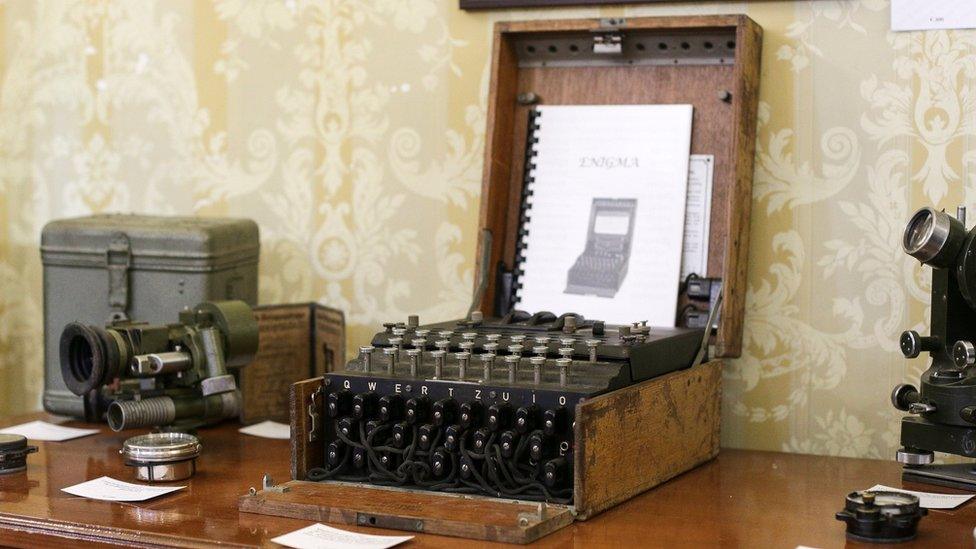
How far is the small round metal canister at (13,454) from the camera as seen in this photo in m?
2.13

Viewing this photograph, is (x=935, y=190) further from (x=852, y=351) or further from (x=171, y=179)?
(x=171, y=179)

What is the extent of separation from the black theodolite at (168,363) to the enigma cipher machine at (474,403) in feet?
1.47

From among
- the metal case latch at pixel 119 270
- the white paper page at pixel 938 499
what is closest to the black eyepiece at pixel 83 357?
the metal case latch at pixel 119 270

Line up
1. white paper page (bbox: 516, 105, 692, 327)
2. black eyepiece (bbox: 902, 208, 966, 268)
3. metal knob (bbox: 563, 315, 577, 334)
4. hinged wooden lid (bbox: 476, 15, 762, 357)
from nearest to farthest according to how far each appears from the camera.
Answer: black eyepiece (bbox: 902, 208, 966, 268) < metal knob (bbox: 563, 315, 577, 334) < hinged wooden lid (bbox: 476, 15, 762, 357) < white paper page (bbox: 516, 105, 692, 327)

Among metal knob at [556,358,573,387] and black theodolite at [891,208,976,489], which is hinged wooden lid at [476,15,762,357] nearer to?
black theodolite at [891,208,976,489]

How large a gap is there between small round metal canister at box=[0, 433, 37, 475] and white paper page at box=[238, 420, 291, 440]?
19.3 inches

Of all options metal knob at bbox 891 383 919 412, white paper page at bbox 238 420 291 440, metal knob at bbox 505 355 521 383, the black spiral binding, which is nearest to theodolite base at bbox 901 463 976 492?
metal knob at bbox 891 383 919 412

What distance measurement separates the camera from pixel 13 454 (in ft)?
7.03

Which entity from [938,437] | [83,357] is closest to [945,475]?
[938,437]

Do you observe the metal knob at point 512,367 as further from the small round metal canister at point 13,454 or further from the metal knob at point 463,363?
the small round metal canister at point 13,454

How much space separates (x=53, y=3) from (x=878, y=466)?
7.44 feet

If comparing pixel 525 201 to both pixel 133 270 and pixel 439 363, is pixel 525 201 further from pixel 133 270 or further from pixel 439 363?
pixel 133 270

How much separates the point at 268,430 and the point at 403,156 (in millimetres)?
691

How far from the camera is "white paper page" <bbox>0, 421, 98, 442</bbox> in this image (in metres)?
2.47
